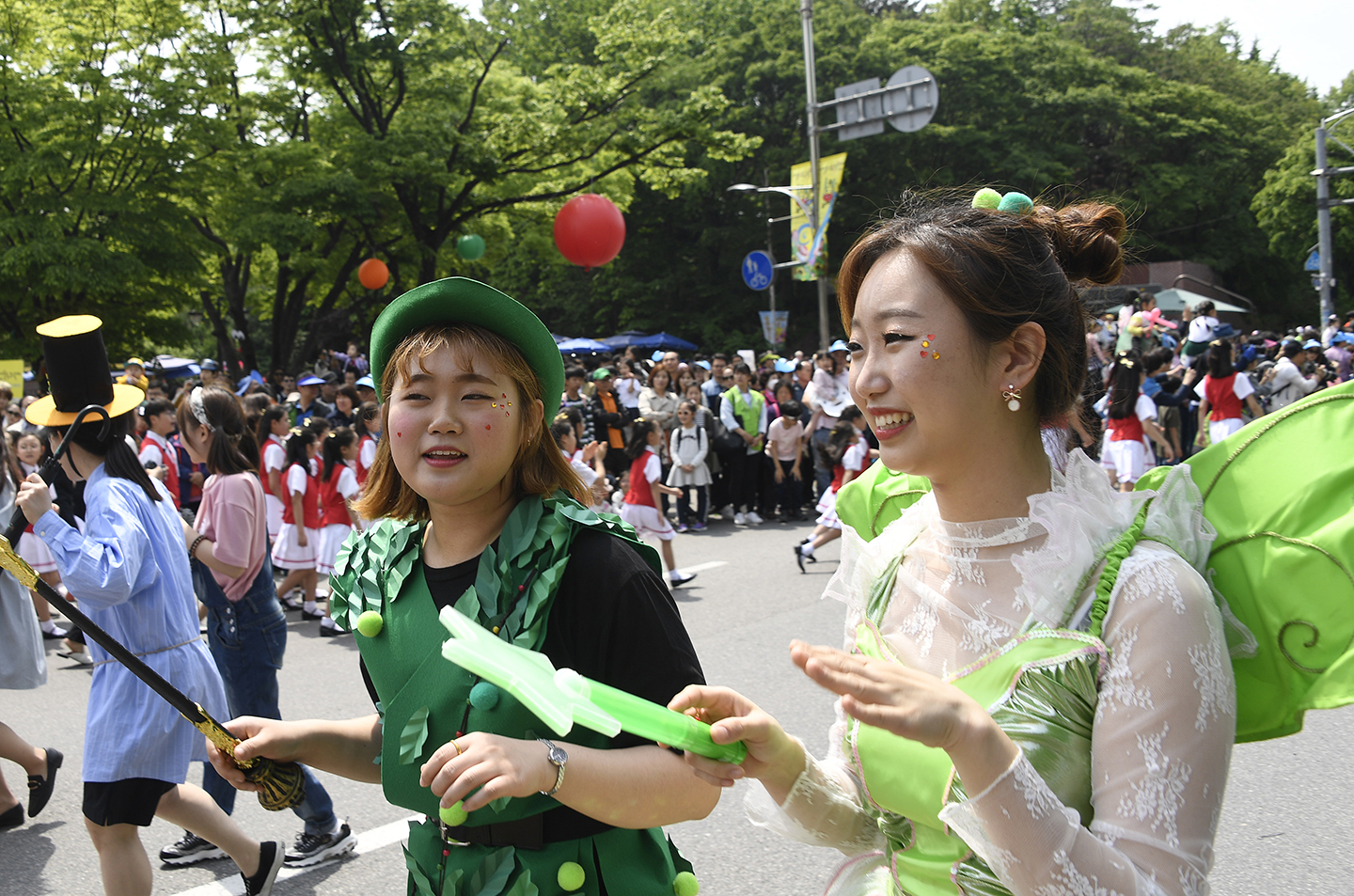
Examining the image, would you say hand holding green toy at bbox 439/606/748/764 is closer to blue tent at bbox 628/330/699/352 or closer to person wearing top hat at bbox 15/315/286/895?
person wearing top hat at bbox 15/315/286/895

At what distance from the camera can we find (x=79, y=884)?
155 inches

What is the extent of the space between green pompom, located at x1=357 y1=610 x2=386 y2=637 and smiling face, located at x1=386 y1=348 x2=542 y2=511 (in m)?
0.23

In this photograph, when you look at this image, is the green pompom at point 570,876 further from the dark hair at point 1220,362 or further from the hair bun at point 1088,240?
the dark hair at point 1220,362

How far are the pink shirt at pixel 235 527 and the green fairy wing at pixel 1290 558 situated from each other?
3717mm

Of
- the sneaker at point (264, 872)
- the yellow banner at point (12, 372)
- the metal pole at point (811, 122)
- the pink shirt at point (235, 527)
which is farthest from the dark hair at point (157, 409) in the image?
the metal pole at point (811, 122)

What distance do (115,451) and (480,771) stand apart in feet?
9.15

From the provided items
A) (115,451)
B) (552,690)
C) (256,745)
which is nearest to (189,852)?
(115,451)

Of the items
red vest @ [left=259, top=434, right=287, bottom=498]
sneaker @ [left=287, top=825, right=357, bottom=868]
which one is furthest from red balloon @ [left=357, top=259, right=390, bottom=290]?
sneaker @ [left=287, top=825, right=357, bottom=868]

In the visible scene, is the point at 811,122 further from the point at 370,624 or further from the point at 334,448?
the point at 370,624

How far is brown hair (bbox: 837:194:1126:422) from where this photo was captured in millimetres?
1522

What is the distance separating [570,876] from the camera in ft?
5.58

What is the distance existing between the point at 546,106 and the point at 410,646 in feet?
59.6

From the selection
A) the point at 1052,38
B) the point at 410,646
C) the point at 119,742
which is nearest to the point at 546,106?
the point at 119,742

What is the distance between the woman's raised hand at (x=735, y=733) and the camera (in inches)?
53.8
